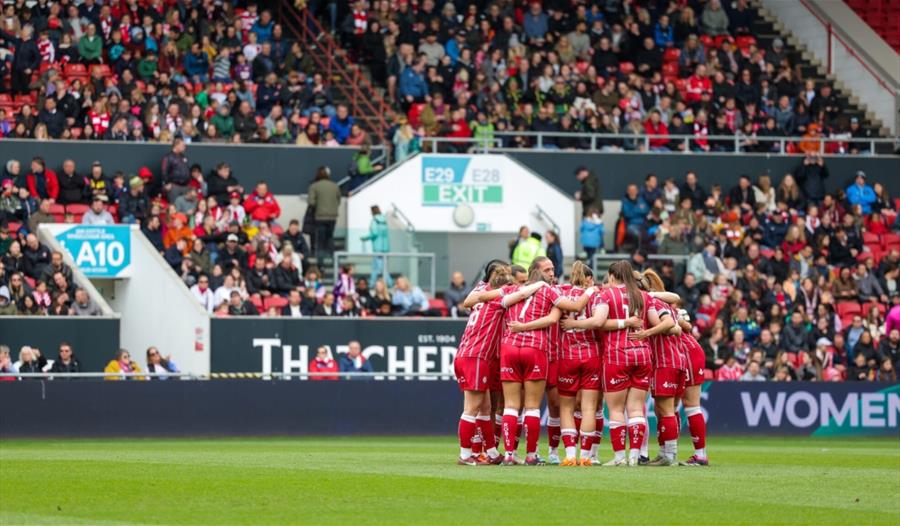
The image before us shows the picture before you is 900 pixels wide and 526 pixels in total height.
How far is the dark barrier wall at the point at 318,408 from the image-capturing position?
88.8ft

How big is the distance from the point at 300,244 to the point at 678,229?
7772 mm

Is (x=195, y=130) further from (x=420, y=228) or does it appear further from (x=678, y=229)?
(x=678, y=229)

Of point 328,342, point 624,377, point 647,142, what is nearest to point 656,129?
point 647,142

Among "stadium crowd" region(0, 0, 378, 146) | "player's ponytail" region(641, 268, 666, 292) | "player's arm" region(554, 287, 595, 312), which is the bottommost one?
"player's arm" region(554, 287, 595, 312)

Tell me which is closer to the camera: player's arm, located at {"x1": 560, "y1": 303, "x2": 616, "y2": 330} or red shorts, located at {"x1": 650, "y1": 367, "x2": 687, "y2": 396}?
player's arm, located at {"x1": 560, "y1": 303, "x2": 616, "y2": 330}

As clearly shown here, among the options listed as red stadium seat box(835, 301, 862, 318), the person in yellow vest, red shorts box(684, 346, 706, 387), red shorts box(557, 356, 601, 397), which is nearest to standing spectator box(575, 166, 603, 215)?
the person in yellow vest

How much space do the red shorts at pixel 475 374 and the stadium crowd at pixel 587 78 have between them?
19.2 m

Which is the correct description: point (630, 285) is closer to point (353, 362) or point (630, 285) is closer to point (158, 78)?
point (353, 362)

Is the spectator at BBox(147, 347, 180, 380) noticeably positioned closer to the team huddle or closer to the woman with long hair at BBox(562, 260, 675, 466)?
the team huddle

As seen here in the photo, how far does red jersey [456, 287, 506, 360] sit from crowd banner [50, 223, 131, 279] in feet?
52.8

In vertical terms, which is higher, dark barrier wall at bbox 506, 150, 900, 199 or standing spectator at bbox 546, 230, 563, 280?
dark barrier wall at bbox 506, 150, 900, 199

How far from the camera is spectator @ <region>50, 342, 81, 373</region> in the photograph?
27844 mm

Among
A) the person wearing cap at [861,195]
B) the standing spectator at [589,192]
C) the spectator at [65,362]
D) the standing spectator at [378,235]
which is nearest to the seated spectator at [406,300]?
the standing spectator at [378,235]

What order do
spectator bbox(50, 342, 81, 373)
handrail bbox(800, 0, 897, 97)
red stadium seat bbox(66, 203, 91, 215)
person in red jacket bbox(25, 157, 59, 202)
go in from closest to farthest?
spectator bbox(50, 342, 81, 373)
person in red jacket bbox(25, 157, 59, 202)
red stadium seat bbox(66, 203, 91, 215)
handrail bbox(800, 0, 897, 97)
